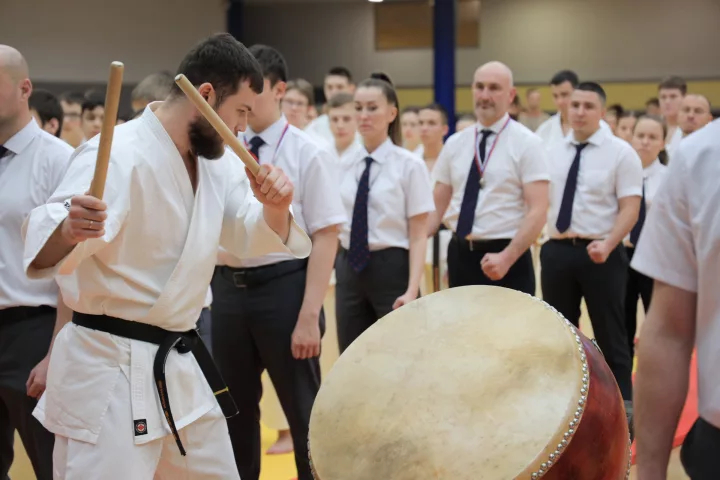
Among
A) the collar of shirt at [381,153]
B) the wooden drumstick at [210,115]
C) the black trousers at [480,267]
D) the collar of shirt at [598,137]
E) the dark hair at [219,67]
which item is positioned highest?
the dark hair at [219,67]

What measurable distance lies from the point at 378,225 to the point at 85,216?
2.45 meters

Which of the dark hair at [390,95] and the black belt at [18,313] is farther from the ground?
the dark hair at [390,95]

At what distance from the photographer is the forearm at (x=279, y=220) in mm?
2444

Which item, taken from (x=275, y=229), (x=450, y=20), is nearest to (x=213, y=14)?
(x=450, y=20)

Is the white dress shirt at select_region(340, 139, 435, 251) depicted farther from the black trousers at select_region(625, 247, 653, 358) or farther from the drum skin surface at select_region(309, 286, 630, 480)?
the drum skin surface at select_region(309, 286, 630, 480)

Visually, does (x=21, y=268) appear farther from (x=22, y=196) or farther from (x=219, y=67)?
(x=219, y=67)

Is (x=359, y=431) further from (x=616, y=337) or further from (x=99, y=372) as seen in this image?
(x=616, y=337)

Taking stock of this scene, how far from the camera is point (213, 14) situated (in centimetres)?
1560

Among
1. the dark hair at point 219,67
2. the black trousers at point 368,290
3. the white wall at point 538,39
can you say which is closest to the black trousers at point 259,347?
the black trousers at point 368,290

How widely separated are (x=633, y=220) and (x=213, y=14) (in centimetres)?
1205

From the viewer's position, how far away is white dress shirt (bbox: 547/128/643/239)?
5.04 metres

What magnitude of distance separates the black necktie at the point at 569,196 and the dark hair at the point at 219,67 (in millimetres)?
3105

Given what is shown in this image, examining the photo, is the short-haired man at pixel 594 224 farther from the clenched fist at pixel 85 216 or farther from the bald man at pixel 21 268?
the clenched fist at pixel 85 216

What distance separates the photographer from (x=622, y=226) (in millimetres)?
4891
